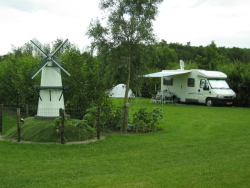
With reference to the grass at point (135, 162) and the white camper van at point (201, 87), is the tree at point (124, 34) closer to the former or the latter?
the grass at point (135, 162)

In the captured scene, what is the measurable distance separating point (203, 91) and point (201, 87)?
13.3 inches

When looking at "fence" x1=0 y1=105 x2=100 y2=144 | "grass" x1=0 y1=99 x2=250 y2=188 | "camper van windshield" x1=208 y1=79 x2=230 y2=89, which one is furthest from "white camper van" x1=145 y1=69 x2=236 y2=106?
"fence" x1=0 y1=105 x2=100 y2=144

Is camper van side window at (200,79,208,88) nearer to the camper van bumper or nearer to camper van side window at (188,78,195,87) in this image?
camper van side window at (188,78,195,87)

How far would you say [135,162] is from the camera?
7613 mm

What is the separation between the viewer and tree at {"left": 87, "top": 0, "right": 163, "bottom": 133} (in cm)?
1201

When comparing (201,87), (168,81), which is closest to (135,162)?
(201,87)

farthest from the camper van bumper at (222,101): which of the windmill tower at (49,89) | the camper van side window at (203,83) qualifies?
the windmill tower at (49,89)

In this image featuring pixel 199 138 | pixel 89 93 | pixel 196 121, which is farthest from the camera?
pixel 196 121

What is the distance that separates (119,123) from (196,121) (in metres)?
4.31

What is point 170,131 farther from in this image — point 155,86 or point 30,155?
point 155,86

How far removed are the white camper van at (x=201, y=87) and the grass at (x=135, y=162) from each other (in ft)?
37.1

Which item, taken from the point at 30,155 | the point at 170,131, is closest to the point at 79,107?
the point at 170,131

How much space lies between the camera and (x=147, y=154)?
842 cm

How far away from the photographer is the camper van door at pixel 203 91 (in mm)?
23250
